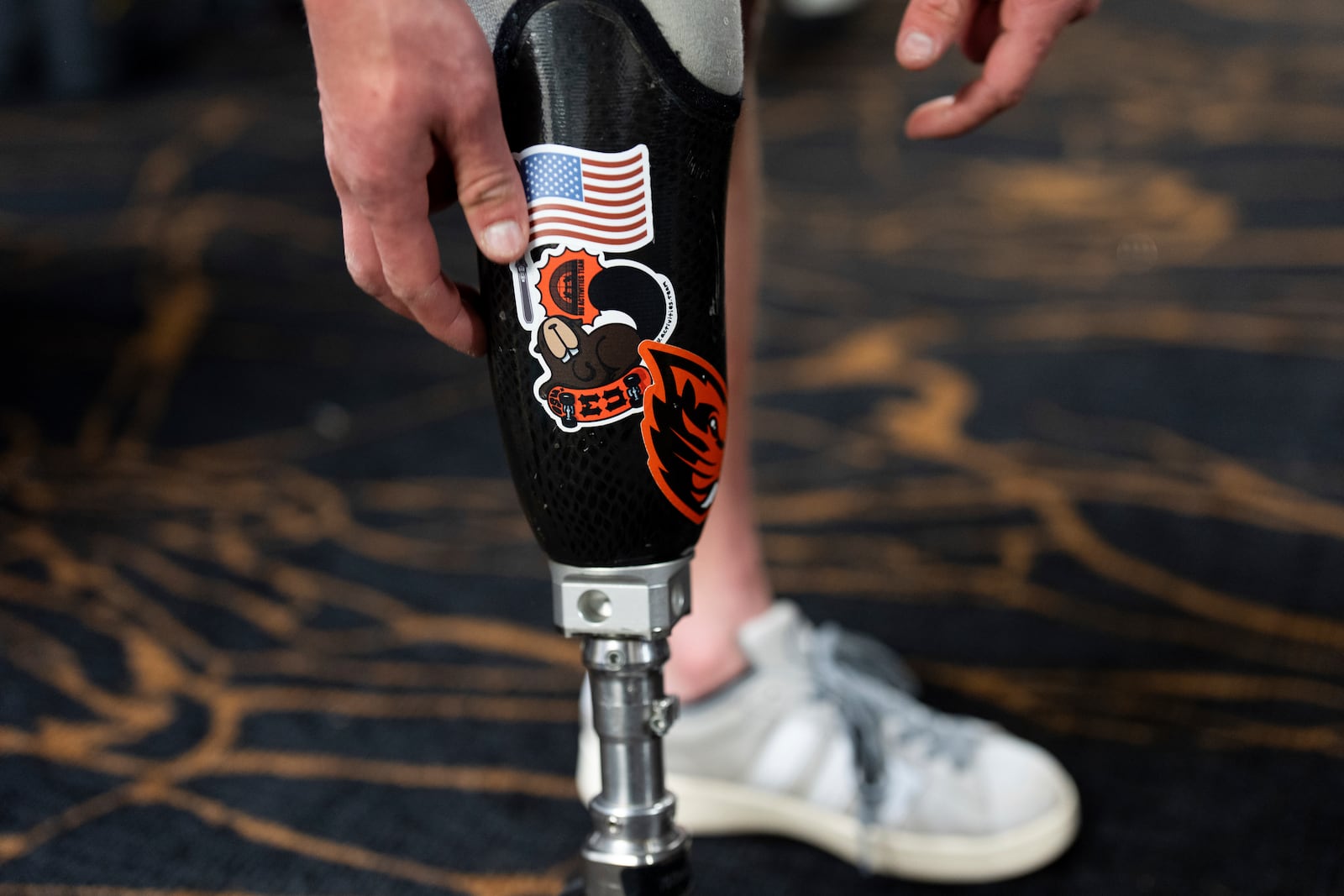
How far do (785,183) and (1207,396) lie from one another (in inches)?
41.4

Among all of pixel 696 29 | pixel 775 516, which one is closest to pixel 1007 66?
pixel 696 29

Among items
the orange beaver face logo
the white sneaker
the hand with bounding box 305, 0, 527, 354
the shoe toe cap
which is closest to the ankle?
the white sneaker

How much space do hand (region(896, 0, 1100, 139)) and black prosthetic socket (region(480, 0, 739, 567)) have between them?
15 centimetres

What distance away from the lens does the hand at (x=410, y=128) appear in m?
0.48

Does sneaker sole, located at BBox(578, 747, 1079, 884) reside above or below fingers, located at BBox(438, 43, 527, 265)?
below

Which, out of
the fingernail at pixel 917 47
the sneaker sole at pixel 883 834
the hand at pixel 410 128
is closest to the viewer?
the hand at pixel 410 128

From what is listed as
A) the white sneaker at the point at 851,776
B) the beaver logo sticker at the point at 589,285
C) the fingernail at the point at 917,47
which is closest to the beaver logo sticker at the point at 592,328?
the beaver logo sticker at the point at 589,285

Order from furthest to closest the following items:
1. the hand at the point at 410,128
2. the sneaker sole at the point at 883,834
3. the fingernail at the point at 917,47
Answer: the sneaker sole at the point at 883,834 → the fingernail at the point at 917,47 → the hand at the point at 410,128

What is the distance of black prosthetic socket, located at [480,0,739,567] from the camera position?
52 centimetres

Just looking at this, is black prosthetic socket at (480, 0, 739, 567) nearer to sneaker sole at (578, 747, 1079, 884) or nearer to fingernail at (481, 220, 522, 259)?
fingernail at (481, 220, 522, 259)

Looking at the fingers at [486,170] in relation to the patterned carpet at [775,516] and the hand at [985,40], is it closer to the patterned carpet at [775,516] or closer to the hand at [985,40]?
the hand at [985,40]

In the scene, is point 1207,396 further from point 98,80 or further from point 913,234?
point 98,80

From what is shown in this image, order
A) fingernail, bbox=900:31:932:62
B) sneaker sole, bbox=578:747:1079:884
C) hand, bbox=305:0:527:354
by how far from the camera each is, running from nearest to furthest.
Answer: hand, bbox=305:0:527:354, fingernail, bbox=900:31:932:62, sneaker sole, bbox=578:747:1079:884

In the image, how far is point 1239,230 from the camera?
6.61 ft
